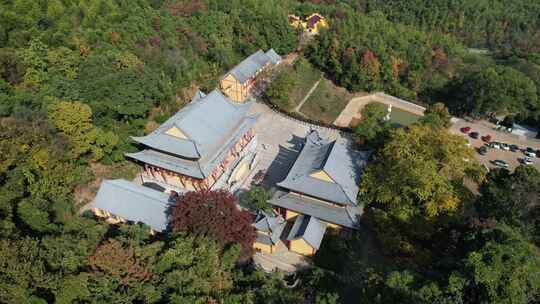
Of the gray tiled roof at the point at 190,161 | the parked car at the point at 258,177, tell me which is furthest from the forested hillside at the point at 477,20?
the gray tiled roof at the point at 190,161

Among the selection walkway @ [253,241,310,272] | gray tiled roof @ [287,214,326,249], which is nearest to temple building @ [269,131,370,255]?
gray tiled roof @ [287,214,326,249]

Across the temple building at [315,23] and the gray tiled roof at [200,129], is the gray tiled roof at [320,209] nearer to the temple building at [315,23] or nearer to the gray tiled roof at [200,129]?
the gray tiled roof at [200,129]

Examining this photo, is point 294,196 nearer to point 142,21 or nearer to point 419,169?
point 419,169

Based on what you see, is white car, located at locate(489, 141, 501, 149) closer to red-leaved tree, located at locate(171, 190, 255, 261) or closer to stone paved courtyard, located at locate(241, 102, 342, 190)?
stone paved courtyard, located at locate(241, 102, 342, 190)

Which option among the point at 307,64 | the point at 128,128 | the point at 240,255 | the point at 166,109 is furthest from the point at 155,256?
the point at 307,64

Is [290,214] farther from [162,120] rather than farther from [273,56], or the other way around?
[273,56]

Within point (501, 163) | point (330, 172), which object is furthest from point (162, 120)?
point (501, 163)
